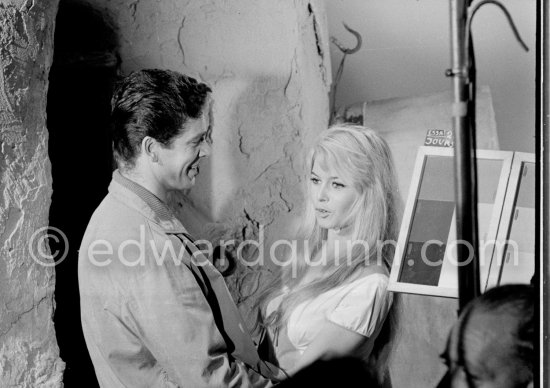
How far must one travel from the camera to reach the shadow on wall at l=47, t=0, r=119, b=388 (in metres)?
1.51

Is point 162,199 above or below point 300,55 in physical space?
below

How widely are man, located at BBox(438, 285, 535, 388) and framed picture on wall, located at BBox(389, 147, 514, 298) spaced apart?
5 centimetres

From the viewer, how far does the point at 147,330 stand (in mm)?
1399

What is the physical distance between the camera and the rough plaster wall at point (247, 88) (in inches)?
59.9

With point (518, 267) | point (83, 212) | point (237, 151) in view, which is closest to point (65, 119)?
point (83, 212)

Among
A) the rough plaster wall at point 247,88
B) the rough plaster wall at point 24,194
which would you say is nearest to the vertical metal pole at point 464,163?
the rough plaster wall at point 247,88

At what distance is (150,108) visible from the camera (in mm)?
1454

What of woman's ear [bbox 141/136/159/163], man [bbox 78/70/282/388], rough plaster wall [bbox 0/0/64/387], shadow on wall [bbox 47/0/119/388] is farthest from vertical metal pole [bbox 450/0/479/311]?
rough plaster wall [bbox 0/0/64/387]

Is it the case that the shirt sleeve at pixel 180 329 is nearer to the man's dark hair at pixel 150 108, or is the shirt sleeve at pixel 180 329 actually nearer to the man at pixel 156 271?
the man at pixel 156 271

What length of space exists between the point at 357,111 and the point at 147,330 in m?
0.60

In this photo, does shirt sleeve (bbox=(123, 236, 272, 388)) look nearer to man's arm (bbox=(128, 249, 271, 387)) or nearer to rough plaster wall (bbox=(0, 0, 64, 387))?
man's arm (bbox=(128, 249, 271, 387))

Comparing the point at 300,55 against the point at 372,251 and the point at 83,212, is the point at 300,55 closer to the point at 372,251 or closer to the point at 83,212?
the point at 372,251

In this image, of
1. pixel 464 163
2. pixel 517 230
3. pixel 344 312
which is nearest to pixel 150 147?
pixel 344 312

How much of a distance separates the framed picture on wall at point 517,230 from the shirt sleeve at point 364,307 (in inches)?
8.7
